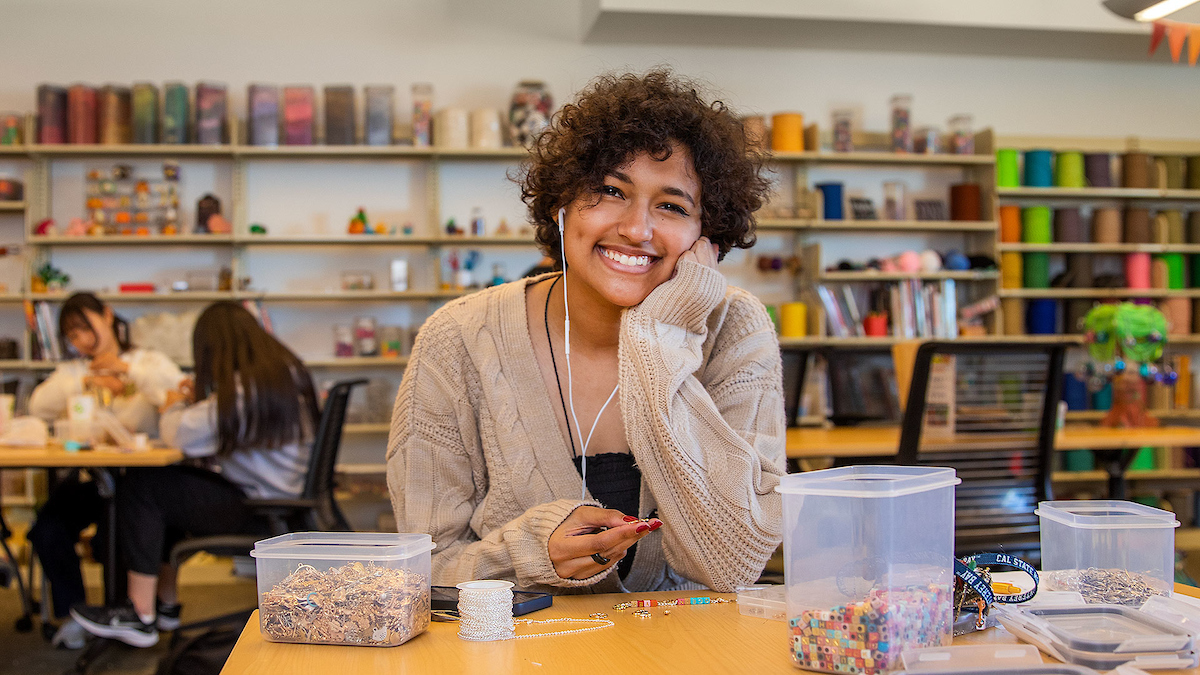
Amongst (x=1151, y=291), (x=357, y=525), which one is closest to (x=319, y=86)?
(x=357, y=525)

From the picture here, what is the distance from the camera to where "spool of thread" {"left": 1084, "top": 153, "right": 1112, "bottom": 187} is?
17.4 ft

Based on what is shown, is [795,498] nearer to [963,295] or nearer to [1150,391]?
[963,295]

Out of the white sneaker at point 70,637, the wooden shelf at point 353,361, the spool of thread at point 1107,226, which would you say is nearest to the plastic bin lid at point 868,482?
the white sneaker at point 70,637

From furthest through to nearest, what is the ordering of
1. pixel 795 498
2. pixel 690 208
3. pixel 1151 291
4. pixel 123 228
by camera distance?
1. pixel 1151 291
2. pixel 123 228
3. pixel 690 208
4. pixel 795 498

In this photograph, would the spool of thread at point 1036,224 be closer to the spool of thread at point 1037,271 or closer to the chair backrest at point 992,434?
the spool of thread at point 1037,271

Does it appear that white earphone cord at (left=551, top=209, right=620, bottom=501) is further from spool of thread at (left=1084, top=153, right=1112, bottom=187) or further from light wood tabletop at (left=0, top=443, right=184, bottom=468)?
spool of thread at (left=1084, top=153, right=1112, bottom=187)

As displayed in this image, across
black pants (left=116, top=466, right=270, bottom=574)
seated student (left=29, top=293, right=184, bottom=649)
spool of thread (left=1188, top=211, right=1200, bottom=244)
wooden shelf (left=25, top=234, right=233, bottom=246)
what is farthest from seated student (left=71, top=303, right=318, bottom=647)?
spool of thread (left=1188, top=211, right=1200, bottom=244)

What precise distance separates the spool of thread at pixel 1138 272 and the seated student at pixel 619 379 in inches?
178

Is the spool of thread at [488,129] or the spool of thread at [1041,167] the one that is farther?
the spool of thread at [1041,167]

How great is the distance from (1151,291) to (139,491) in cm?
508

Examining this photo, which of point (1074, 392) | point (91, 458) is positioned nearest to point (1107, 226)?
point (1074, 392)

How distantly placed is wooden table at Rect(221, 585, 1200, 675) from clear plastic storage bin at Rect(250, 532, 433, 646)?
1cm

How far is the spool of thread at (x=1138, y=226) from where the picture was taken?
5.28 m

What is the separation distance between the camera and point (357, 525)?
4.90 meters
